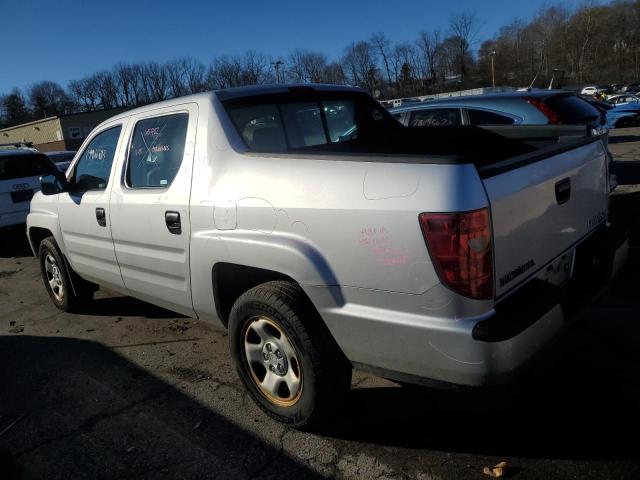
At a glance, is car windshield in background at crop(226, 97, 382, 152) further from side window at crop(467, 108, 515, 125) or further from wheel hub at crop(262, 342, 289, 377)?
side window at crop(467, 108, 515, 125)

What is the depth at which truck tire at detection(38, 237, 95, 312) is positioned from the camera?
4824 millimetres

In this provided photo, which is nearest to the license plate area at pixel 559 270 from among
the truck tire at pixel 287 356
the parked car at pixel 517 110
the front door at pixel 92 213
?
the truck tire at pixel 287 356

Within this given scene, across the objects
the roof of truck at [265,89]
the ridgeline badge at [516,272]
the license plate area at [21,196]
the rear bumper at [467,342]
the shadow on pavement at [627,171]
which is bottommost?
the shadow on pavement at [627,171]

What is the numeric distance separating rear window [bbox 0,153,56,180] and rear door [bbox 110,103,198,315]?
5830 mm

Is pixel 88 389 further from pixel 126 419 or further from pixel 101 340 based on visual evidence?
pixel 101 340

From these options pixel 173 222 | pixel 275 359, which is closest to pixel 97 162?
pixel 173 222

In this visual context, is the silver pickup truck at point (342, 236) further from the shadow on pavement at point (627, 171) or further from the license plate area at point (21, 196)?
the shadow on pavement at point (627, 171)

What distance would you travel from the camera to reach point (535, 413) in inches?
110

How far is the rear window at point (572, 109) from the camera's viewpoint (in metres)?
6.68

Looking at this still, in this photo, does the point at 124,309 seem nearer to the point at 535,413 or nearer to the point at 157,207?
the point at 157,207

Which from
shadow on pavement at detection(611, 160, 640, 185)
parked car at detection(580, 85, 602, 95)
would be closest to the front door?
shadow on pavement at detection(611, 160, 640, 185)

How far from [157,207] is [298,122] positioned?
113 centimetres

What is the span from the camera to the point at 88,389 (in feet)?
11.6

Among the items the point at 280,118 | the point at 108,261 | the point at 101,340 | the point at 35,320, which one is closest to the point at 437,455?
the point at 280,118
